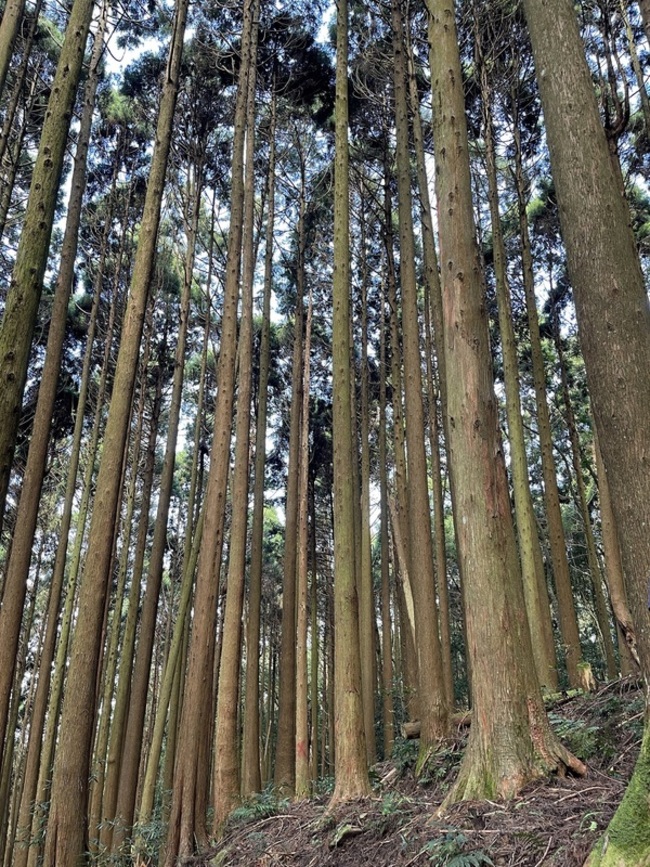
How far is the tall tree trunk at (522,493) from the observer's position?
8.43 meters

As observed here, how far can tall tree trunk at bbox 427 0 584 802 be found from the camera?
12.0 ft

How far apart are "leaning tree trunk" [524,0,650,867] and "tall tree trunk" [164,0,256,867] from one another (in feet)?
18.5

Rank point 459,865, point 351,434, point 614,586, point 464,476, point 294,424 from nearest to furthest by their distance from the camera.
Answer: point 459,865 < point 464,476 < point 351,434 < point 614,586 < point 294,424

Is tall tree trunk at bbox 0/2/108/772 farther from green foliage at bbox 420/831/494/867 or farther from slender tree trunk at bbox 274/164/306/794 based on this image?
slender tree trunk at bbox 274/164/306/794

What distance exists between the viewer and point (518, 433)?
9.22m

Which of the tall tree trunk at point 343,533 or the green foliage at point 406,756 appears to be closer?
the tall tree trunk at point 343,533

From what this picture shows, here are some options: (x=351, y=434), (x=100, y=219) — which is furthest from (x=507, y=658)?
(x=100, y=219)

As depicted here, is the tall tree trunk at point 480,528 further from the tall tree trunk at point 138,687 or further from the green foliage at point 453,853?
the tall tree trunk at point 138,687

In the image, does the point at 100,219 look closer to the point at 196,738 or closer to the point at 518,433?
the point at 518,433

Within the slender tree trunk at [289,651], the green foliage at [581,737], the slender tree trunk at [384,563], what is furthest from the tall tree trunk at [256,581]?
the green foliage at [581,737]

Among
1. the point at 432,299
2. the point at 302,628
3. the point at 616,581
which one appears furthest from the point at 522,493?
the point at 302,628

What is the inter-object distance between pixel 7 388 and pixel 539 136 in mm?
11823

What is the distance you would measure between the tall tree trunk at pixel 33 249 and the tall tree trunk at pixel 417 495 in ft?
15.1

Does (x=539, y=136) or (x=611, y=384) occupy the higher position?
(x=539, y=136)
